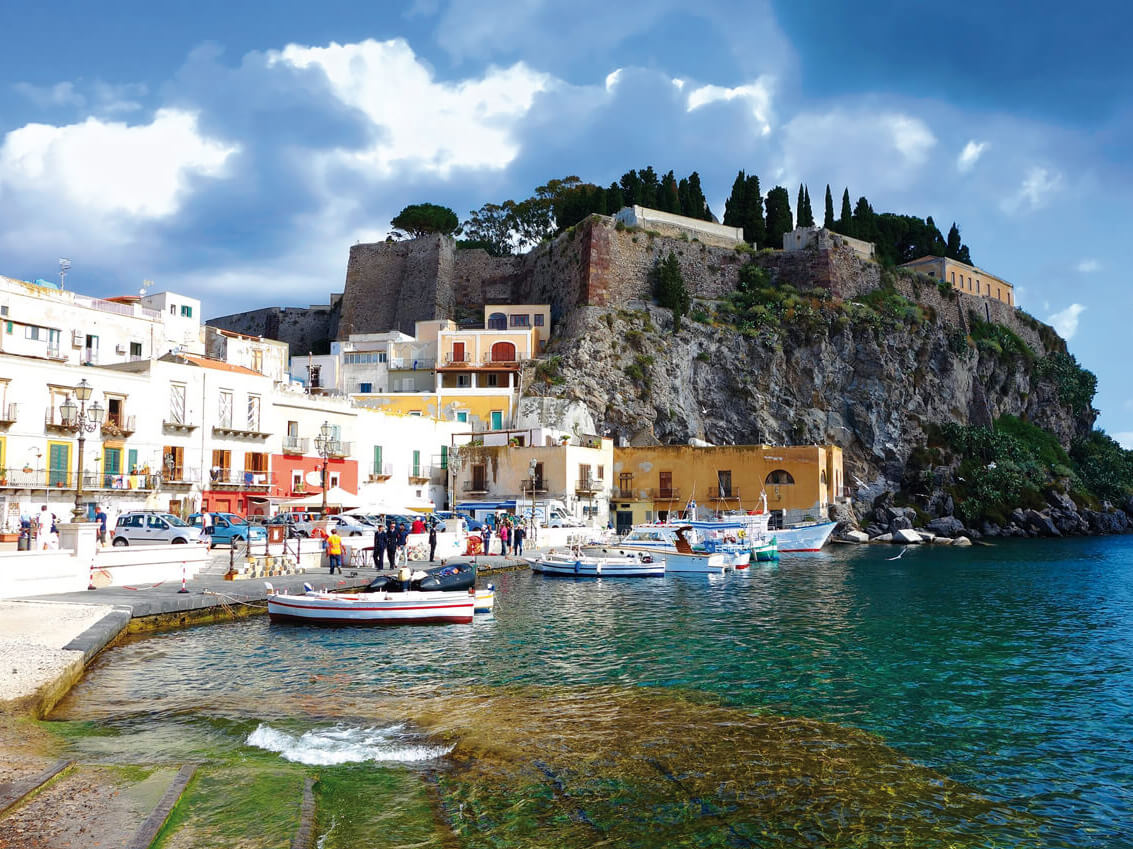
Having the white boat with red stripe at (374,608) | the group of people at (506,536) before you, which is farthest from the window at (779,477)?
the white boat with red stripe at (374,608)

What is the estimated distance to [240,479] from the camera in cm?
3575

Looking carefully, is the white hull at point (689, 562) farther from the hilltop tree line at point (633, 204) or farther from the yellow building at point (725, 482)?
the hilltop tree line at point (633, 204)

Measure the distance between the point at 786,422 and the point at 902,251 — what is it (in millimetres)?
35861

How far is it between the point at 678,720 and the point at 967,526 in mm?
55152

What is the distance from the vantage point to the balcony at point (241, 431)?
116ft

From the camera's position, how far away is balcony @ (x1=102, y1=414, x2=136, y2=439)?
3117 centimetres

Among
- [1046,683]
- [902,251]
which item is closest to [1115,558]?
[1046,683]

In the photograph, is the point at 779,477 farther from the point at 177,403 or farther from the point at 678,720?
the point at 678,720

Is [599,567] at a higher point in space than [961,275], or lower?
lower

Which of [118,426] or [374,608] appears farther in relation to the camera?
[118,426]

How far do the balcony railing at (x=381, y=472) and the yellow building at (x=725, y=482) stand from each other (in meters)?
14.6

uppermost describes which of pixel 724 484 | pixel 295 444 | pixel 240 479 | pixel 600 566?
pixel 295 444

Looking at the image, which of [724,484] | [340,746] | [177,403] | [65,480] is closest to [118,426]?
[65,480]

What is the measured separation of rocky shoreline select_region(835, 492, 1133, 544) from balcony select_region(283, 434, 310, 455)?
3310 cm
